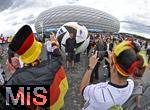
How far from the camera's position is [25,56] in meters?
4.80

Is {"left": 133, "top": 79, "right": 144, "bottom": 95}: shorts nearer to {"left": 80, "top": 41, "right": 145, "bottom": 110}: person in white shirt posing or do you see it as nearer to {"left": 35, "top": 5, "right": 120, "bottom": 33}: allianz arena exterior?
{"left": 80, "top": 41, "right": 145, "bottom": 110}: person in white shirt posing

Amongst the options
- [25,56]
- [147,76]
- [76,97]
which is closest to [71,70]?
[147,76]

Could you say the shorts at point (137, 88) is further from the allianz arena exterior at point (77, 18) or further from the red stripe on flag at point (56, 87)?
the allianz arena exterior at point (77, 18)

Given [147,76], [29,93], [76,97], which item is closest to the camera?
[29,93]

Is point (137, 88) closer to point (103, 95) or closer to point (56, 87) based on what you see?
point (56, 87)

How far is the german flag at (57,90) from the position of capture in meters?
4.71

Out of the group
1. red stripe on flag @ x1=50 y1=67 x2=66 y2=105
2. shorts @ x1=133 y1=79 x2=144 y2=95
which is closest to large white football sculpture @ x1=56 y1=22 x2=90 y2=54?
shorts @ x1=133 y1=79 x2=144 y2=95

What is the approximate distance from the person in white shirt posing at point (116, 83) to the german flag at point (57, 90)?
1.13ft

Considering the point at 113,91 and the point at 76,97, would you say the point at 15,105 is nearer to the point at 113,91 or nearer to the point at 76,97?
the point at 113,91

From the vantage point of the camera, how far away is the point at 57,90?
480 centimetres

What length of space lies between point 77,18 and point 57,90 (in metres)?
75.4

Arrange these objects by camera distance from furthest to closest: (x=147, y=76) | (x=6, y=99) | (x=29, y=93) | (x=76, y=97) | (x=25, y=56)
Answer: (x=147, y=76), (x=76, y=97), (x=25, y=56), (x=29, y=93), (x=6, y=99)

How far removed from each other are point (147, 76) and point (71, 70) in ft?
8.64

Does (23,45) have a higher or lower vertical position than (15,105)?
higher
